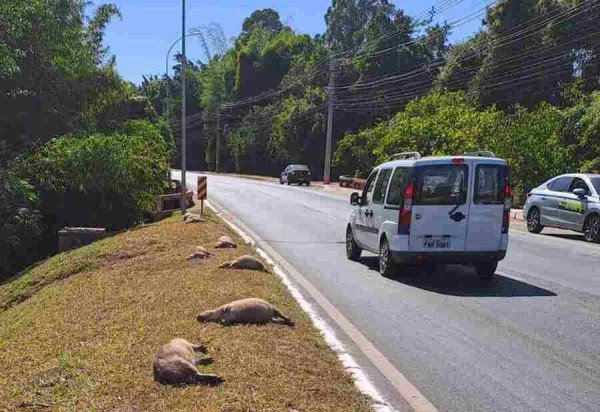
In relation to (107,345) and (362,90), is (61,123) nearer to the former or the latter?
(107,345)

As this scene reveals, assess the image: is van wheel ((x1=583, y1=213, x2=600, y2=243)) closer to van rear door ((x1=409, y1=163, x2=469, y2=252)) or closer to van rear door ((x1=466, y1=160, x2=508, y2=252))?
van rear door ((x1=466, y1=160, x2=508, y2=252))

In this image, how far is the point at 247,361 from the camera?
5652 millimetres

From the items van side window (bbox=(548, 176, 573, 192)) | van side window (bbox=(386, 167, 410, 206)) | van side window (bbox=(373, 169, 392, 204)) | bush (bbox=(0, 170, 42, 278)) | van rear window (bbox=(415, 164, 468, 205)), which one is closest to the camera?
van rear window (bbox=(415, 164, 468, 205))

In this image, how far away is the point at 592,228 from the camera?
17125 mm

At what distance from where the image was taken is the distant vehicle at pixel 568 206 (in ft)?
56.5

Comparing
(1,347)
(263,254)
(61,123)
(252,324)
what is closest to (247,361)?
(252,324)

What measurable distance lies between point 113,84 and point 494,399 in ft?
93.3

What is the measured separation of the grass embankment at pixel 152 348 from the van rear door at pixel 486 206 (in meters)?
3.07

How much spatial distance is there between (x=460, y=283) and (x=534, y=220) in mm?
9682

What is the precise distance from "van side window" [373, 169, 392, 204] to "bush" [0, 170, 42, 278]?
11.2 metres

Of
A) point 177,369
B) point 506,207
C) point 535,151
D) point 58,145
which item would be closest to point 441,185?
point 506,207

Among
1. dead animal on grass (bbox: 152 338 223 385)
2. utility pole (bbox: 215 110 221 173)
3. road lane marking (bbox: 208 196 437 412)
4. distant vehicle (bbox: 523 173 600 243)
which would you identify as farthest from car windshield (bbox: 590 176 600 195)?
utility pole (bbox: 215 110 221 173)

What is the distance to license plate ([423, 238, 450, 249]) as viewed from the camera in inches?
418

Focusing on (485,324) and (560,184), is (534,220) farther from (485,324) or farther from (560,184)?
(485,324)
